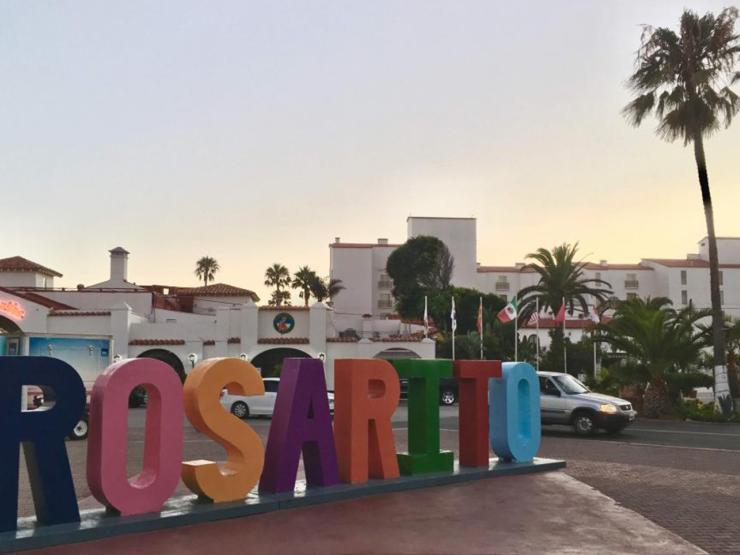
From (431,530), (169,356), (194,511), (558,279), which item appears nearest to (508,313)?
(558,279)

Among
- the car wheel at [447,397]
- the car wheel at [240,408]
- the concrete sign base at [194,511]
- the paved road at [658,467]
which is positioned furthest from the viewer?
the car wheel at [447,397]

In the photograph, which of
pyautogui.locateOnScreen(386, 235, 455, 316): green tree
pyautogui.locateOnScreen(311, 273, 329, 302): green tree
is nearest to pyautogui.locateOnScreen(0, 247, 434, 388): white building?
pyautogui.locateOnScreen(386, 235, 455, 316): green tree

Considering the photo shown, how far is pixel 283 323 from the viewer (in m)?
38.2

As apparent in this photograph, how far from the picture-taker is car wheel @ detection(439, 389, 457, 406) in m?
35.1

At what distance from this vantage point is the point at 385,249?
84062mm

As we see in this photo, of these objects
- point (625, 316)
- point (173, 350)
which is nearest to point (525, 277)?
point (173, 350)

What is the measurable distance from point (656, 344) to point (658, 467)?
1185cm

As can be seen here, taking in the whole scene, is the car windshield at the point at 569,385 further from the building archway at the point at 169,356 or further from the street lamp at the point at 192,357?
the building archway at the point at 169,356

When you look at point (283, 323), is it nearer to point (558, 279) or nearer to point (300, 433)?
point (558, 279)

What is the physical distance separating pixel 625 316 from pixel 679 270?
2547 inches

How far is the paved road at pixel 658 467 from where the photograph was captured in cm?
898

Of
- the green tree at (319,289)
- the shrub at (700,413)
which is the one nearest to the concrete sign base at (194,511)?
the shrub at (700,413)

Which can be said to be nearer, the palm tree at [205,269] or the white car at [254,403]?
the white car at [254,403]

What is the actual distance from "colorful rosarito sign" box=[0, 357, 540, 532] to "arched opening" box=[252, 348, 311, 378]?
86.5ft
